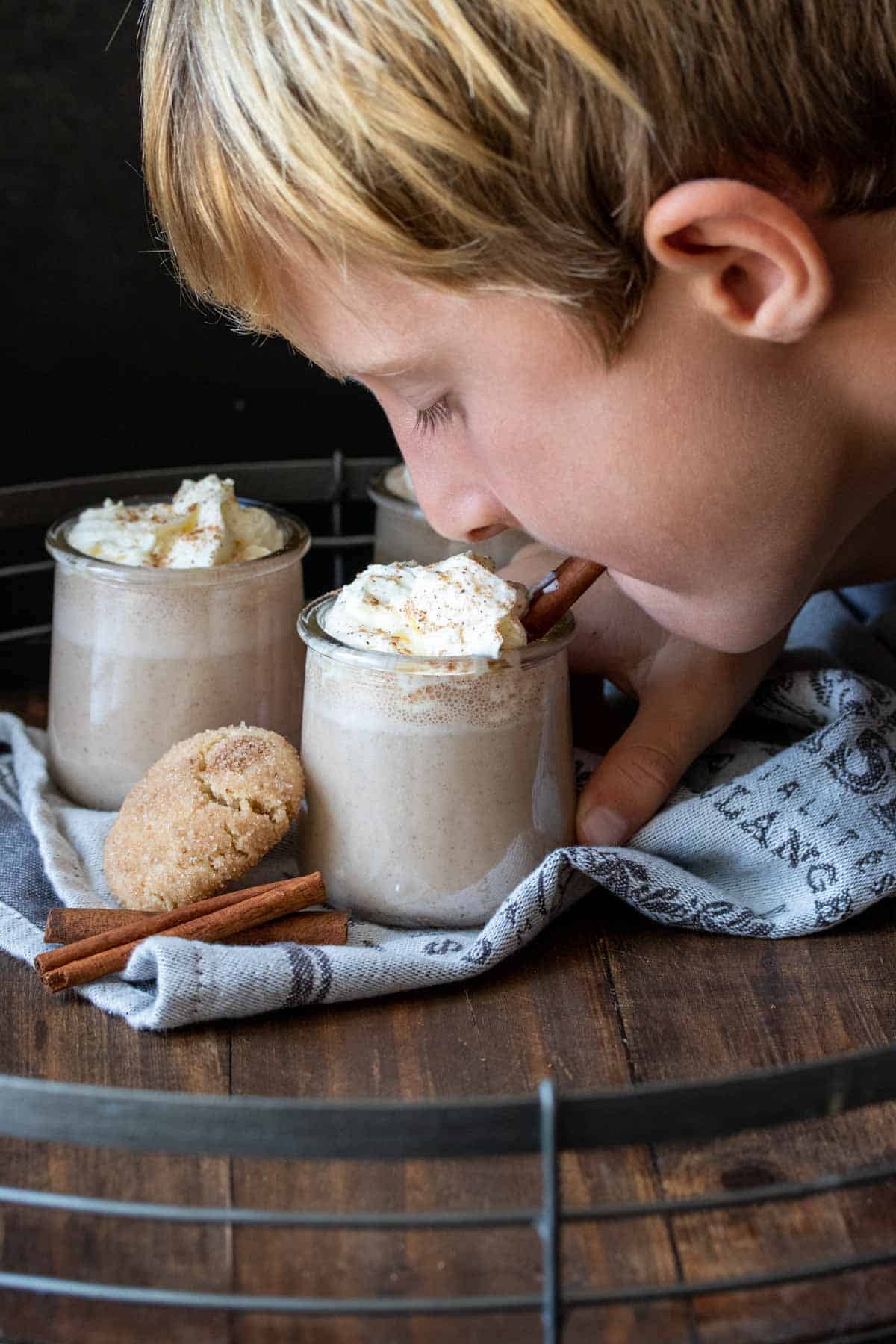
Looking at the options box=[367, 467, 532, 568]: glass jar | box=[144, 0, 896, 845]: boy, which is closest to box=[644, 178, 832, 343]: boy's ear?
box=[144, 0, 896, 845]: boy

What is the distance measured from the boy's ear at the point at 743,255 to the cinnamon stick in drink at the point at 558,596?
222 mm

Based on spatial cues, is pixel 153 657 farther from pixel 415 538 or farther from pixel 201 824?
pixel 415 538

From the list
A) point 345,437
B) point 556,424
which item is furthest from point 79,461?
point 556,424

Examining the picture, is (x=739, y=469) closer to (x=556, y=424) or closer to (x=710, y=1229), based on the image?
(x=556, y=424)

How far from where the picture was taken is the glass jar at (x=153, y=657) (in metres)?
0.85

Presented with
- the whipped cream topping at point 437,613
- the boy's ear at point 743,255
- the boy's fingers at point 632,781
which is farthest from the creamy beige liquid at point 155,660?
the boy's ear at point 743,255

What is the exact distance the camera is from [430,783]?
74cm

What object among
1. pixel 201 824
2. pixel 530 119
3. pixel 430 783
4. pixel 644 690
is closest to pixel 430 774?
pixel 430 783

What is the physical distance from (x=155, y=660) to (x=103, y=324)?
1.25ft

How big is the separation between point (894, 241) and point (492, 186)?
0.18 meters

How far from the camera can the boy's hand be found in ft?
2.70

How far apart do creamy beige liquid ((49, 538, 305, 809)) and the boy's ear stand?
0.37 meters

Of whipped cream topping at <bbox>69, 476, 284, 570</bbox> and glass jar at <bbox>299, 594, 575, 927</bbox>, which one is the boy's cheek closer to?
glass jar at <bbox>299, 594, 575, 927</bbox>

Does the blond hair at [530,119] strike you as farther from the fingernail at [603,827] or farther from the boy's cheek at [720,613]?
the fingernail at [603,827]
